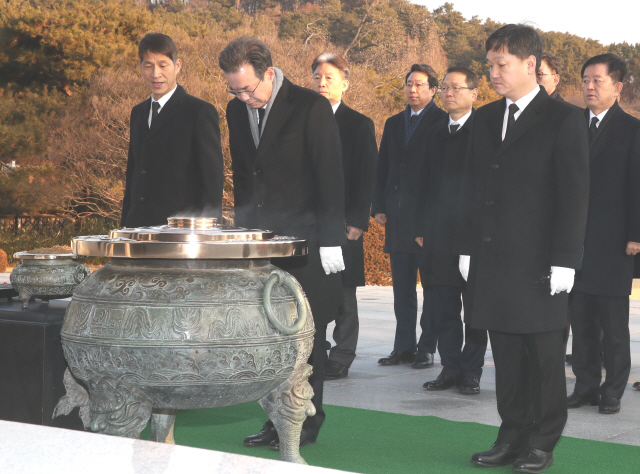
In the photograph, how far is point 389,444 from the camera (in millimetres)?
3922

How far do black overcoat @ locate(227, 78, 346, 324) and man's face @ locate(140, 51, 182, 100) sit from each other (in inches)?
34.4

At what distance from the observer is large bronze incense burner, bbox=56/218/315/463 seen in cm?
271

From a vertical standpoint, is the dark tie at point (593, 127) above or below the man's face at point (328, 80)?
below

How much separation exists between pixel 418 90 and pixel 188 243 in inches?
144

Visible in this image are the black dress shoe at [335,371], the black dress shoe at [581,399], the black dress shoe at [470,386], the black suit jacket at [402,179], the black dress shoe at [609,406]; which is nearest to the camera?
the black dress shoe at [609,406]

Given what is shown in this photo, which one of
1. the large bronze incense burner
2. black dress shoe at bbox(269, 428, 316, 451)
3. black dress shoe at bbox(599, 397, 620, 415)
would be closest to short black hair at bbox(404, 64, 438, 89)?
black dress shoe at bbox(599, 397, 620, 415)

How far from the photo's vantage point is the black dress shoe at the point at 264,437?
3.83m

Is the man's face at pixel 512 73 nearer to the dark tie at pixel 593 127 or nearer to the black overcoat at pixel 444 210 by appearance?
the dark tie at pixel 593 127

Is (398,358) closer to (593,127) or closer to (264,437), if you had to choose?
(593,127)

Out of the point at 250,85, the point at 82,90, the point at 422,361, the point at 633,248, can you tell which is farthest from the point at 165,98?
the point at 82,90

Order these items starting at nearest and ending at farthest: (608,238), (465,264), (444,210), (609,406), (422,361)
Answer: (465,264), (609,406), (608,238), (444,210), (422,361)

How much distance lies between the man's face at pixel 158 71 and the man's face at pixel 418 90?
223 centimetres

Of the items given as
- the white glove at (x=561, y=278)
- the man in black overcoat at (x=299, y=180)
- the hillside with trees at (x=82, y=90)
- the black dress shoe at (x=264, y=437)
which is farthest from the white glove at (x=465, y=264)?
the hillside with trees at (x=82, y=90)

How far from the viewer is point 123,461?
2.75 metres
